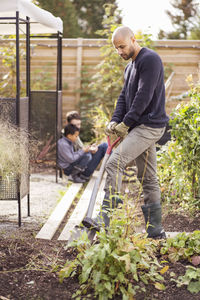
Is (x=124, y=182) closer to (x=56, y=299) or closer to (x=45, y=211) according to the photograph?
(x=45, y=211)

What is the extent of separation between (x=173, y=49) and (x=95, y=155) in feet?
11.2

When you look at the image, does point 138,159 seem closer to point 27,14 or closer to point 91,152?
point 27,14

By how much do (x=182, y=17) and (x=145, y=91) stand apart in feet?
51.6

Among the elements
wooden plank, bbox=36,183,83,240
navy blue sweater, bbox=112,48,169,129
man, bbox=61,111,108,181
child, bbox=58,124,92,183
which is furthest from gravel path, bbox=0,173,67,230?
navy blue sweater, bbox=112,48,169,129

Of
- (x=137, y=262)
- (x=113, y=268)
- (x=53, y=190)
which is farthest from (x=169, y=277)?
(x=53, y=190)

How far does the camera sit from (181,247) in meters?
2.73

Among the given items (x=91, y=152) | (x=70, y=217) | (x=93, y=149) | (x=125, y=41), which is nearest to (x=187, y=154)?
(x=125, y=41)

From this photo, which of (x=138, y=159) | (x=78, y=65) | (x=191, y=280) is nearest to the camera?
(x=191, y=280)

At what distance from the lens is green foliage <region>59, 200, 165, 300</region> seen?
2.24 metres

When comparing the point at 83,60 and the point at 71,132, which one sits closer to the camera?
the point at 71,132

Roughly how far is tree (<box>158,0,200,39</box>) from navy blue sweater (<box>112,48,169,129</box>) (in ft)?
44.8

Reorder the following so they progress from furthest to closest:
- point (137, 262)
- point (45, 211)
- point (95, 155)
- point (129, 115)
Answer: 1. point (95, 155)
2. point (45, 211)
3. point (129, 115)
4. point (137, 262)

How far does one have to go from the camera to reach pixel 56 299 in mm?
2299

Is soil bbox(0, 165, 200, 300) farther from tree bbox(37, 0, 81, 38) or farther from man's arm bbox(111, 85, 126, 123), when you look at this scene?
tree bbox(37, 0, 81, 38)
